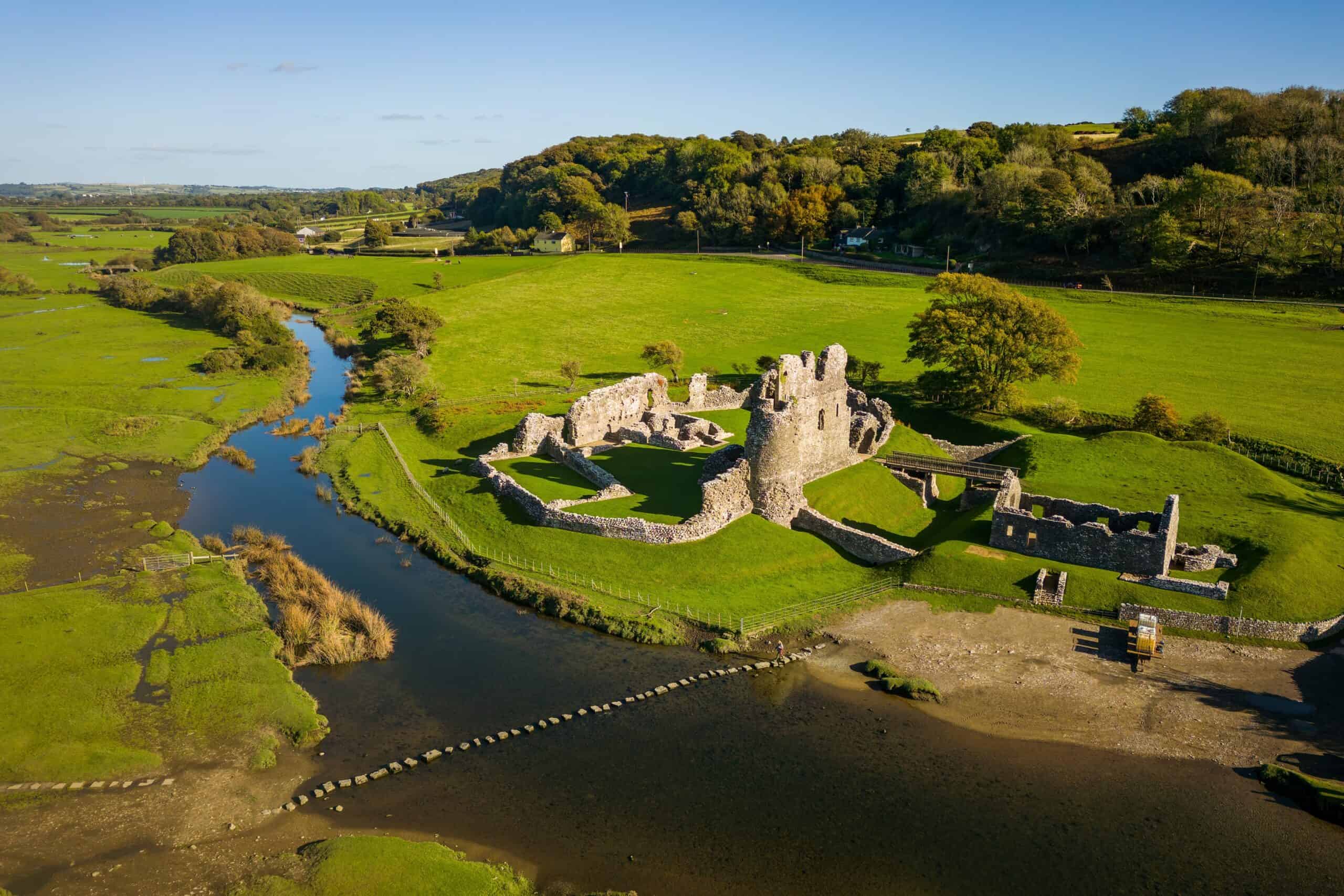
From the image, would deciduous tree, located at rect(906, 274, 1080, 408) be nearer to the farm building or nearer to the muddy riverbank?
the muddy riverbank

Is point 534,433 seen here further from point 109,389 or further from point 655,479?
point 109,389

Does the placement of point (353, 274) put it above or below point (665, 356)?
above

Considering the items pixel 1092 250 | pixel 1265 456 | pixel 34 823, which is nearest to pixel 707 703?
pixel 34 823

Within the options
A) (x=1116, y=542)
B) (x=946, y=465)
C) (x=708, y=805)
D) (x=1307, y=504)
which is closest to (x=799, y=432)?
(x=946, y=465)

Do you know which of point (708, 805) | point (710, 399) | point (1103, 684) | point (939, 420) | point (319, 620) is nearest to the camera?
point (708, 805)

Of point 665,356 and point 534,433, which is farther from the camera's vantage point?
point 665,356

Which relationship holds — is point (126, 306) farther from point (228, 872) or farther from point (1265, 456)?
point (1265, 456)

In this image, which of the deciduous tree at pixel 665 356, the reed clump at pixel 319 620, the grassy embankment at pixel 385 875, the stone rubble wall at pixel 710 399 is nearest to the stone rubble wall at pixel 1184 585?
the grassy embankment at pixel 385 875

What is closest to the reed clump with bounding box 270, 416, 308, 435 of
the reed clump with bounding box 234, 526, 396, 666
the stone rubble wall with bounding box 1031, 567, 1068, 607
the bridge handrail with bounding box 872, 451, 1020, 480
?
the reed clump with bounding box 234, 526, 396, 666
